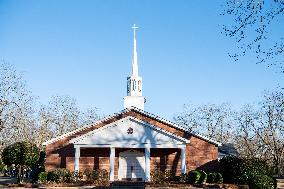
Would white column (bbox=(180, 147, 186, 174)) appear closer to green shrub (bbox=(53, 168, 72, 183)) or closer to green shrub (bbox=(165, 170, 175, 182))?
green shrub (bbox=(165, 170, 175, 182))

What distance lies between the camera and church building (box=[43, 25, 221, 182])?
30609 mm

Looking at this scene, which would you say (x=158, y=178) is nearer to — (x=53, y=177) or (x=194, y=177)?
(x=194, y=177)

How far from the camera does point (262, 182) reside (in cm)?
2597

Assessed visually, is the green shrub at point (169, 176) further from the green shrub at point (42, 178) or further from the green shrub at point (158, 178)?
the green shrub at point (42, 178)

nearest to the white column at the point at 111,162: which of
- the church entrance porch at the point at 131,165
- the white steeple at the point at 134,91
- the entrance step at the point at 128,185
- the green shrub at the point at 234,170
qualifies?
the entrance step at the point at 128,185

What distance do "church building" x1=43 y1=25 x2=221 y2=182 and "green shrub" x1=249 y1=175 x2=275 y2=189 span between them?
18.7ft

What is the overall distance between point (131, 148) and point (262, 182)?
11.6 m

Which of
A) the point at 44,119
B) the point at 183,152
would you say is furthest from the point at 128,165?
the point at 44,119

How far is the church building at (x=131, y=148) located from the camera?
100 ft

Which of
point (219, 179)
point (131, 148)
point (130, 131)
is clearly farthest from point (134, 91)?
point (219, 179)

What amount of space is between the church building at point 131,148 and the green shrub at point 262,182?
5.69m

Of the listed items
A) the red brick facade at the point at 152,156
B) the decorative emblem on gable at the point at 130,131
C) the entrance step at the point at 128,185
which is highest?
the decorative emblem on gable at the point at 130,131

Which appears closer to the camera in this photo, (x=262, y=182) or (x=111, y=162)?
(x=262, y=182)

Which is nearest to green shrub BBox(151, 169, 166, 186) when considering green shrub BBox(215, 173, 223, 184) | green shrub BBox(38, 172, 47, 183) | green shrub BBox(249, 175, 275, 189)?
green shrub BBox(215, 173, 223, 184)
